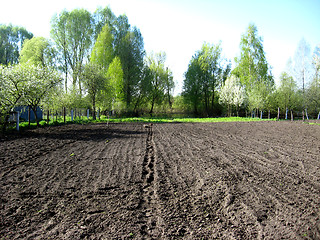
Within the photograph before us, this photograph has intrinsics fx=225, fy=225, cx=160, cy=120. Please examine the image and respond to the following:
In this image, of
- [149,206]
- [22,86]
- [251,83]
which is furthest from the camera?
[251,83]

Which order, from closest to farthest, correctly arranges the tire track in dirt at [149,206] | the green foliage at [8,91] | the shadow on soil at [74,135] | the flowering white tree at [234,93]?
the tire track in dirt at [149,206]
the shadow on soil at [74,135]
the green foliage at [8,91]
the flowering white tree at [234,93]

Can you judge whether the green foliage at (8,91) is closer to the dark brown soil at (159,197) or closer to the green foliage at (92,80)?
the dark brown soil at (159,197)

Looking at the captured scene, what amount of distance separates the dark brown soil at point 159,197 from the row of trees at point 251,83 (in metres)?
30.0

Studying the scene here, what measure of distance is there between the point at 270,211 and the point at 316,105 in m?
37.1

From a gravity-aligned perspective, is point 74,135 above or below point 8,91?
below

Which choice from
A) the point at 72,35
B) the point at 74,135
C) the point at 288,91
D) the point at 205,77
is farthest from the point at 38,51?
the point at 288,91

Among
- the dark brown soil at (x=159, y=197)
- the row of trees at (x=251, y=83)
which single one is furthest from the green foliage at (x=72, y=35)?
the dark brown soil at (x=159, y=197)

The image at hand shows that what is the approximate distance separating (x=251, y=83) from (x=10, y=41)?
149 ft

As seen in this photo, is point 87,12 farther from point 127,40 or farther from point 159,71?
point 159,71

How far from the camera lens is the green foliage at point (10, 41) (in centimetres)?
4166

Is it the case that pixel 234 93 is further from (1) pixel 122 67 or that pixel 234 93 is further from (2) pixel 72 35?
(2) pixel 72 35

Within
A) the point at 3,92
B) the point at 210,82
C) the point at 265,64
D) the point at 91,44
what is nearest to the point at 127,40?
the point at 91,44

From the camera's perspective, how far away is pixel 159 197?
4.55 metres

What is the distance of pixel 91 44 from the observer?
116 ft
